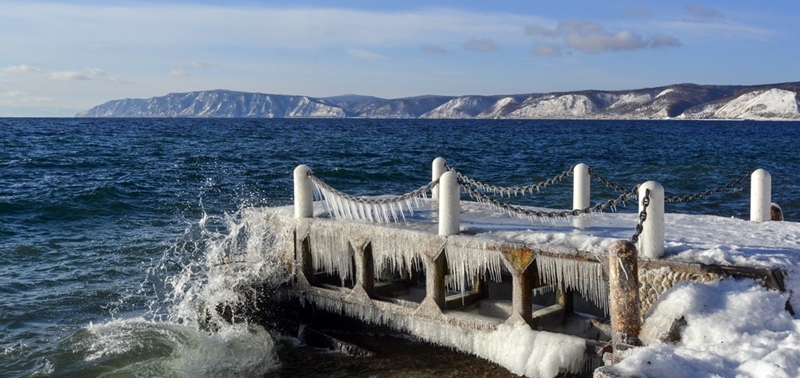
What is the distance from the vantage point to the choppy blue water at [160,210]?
10680 mm

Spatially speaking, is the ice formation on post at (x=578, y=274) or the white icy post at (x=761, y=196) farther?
the white icy post at (x=761, y=196)

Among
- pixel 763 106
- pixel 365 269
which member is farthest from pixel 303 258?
pixel 763 106

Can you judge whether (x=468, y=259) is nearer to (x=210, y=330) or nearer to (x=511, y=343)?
(x=511, y=343)

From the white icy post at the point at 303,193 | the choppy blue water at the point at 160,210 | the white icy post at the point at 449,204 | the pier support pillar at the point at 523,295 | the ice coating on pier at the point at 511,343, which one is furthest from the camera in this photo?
the white icy post at the point at 303,193

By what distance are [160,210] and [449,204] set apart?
51.3ft

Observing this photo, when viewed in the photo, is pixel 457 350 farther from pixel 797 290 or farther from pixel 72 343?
pixel 72 343

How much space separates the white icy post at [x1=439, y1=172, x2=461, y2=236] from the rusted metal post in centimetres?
254

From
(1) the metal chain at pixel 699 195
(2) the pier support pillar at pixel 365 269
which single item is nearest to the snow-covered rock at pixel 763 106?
(1) the metal chain at pixel 699 195

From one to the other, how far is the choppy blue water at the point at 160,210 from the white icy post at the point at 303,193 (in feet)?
5.58

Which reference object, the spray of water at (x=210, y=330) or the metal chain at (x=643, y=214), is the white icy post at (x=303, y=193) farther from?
the metal chain at (x=643, y=214)

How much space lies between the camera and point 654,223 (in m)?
8.10

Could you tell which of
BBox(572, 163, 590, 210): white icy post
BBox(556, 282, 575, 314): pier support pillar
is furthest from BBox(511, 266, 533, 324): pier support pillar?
BBox(572, 163, 590, 210): white icy post

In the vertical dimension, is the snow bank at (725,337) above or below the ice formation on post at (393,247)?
below

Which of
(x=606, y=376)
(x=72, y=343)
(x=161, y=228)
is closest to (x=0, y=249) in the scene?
(x=161, y=228)
